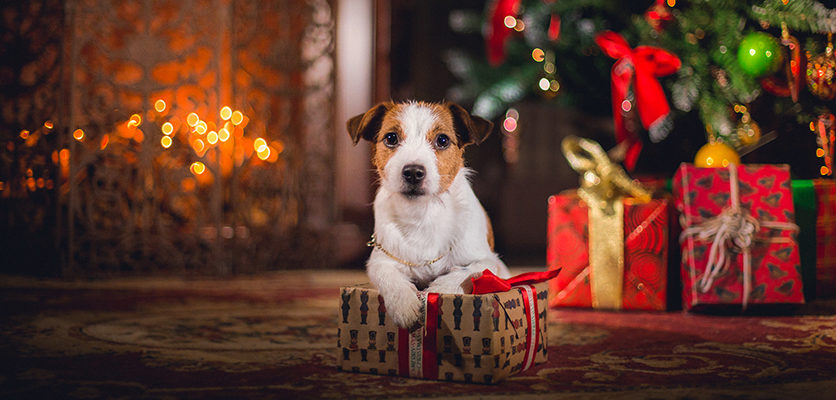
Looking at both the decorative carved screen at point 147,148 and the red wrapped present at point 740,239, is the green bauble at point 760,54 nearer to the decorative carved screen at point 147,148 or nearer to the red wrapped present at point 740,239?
the red wrapped present at point 740,239

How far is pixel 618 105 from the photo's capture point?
321cm

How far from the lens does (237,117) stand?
4.48m

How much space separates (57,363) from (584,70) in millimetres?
2781

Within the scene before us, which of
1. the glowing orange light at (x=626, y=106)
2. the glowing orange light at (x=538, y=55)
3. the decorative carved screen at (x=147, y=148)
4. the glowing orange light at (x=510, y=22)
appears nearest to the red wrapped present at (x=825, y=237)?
the glowing orange light at (x=626, y=106)

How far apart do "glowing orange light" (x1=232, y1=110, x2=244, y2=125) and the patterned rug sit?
4.46ft

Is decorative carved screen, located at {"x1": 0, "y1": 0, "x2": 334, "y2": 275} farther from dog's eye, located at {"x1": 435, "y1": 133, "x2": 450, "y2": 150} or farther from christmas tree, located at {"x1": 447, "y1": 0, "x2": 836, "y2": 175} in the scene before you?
dog's eye, located at {"x1": 435, "y1": 133, "x2": 450, "y2": 150}

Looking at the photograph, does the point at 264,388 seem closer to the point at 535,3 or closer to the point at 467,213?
the point at 467,213

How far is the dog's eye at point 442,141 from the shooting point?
1.83 m

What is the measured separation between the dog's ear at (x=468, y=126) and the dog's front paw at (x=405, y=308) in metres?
0.46

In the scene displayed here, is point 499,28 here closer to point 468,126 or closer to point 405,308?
point 468,126

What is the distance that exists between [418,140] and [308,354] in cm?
70

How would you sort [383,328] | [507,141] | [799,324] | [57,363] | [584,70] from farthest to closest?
1. [507,141]
2. [584,70]
3. [799,324]
4. [57,363]
5. [383,328]

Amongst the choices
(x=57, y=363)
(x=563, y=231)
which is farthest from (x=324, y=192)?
(x=57, y=363)

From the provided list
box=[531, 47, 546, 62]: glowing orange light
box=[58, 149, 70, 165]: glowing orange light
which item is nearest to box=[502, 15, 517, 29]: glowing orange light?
box=[531, 47, 546, 62]: glowing orange light
